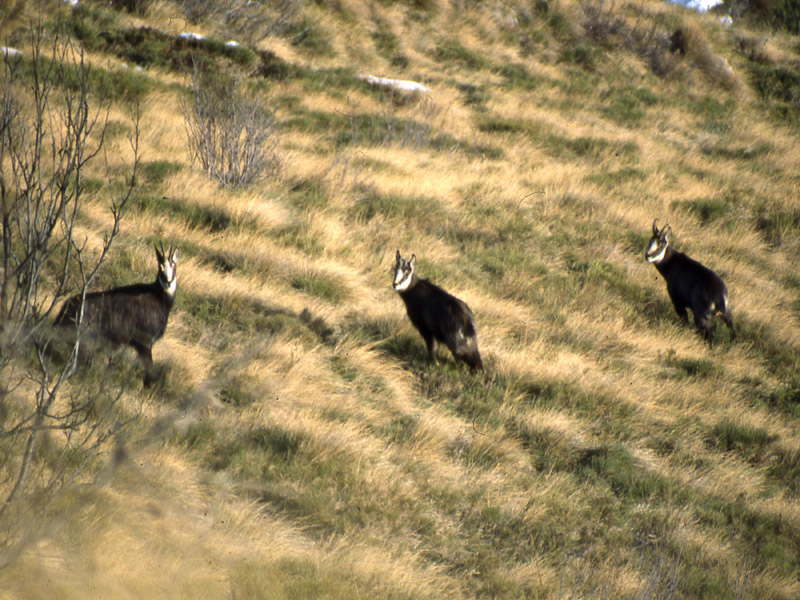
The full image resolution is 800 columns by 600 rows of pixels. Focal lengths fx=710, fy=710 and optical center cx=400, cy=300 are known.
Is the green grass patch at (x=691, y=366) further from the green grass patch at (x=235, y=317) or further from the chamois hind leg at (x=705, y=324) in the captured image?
the green grass patch at (x=235, y=317)

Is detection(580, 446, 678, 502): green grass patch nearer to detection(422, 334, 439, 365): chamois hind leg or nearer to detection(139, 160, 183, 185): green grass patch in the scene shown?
detection(422, 334, 439, 365): chamois hind leg

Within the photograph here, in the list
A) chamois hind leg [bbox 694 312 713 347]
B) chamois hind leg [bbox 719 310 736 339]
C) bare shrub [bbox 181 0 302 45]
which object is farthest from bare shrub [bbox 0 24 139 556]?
bare shrub [bbox 181 0 302 45]

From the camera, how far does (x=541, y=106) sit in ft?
61.7

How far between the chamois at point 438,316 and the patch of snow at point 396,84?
10.2 m

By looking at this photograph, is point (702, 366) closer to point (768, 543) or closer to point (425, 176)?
point (768, 543)

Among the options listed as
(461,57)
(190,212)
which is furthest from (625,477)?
(461,57)

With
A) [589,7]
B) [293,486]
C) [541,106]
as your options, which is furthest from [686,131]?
[293,486]

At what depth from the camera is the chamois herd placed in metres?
6.00

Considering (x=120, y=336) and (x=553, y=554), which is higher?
(x=120, y=336)

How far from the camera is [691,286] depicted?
9.78 meters

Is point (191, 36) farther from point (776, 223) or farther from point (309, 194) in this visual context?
point (776, 223)

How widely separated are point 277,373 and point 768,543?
4.49 metres

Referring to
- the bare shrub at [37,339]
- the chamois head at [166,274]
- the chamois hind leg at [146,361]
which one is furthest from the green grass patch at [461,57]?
the chamois hind leg at [146,361]

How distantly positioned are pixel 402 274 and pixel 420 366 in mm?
1051
